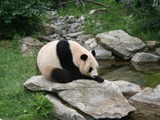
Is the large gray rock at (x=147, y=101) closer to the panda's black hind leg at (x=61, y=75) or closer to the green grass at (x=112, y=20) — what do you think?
the panda's black hind leg at (x=61, y=75)

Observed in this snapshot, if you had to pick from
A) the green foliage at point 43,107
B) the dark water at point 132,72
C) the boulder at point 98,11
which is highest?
the green foliage at point 43,107

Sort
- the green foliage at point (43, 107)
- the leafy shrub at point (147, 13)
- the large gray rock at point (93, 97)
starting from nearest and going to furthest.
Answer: the green foliage at point (43, 107) → the large gray rock at point (93, 97) → the leafy shrub at point (147, 13)

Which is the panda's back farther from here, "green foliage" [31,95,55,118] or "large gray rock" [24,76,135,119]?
"green foliage" [31,95,55,118]

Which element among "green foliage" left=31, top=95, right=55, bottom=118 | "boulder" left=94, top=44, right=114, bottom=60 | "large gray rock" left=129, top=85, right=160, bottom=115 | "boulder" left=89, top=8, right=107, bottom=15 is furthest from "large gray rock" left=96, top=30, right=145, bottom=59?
"green foliage" left=31, top=95, right=55, bottom=118

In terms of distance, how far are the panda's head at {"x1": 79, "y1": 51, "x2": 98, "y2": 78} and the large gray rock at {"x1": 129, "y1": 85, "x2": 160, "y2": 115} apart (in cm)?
96

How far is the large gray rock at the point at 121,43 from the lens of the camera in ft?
33.9

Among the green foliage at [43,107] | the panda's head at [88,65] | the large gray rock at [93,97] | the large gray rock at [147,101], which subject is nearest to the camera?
the green foliage at [43,107]

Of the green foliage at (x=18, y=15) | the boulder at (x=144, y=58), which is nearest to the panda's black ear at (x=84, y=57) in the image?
the boulder at (x=144, y=58)

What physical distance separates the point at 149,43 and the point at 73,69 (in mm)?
4845

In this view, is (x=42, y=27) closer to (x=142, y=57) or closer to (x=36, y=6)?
(x=36, y=6)

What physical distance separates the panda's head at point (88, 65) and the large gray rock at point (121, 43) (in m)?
4.06

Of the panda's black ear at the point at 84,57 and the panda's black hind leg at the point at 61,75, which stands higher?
the panda's black ear at the point at 84,57

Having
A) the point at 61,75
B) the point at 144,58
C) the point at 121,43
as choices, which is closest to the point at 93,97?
the point at 61,75

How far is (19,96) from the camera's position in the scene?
21.5 feet
